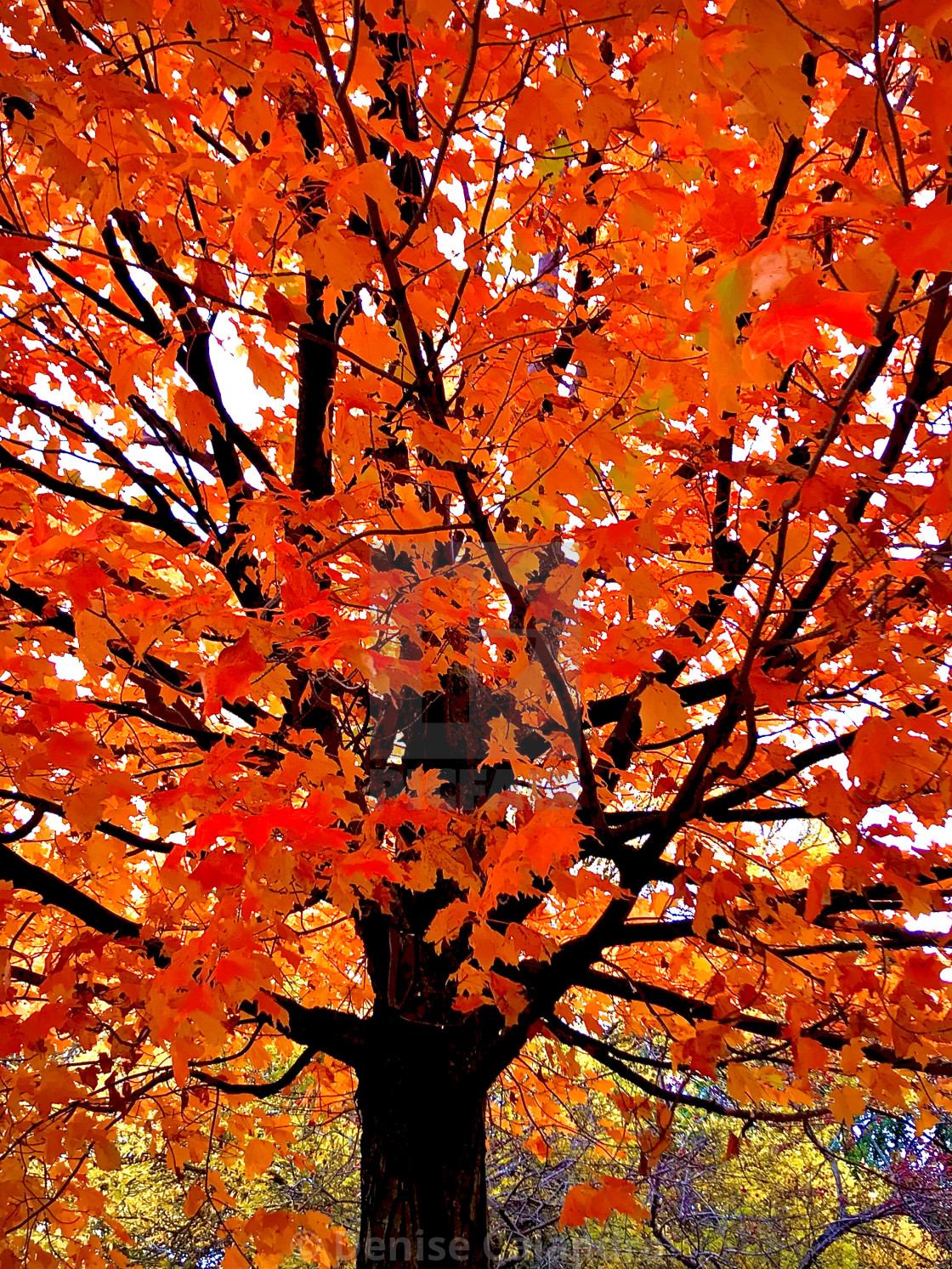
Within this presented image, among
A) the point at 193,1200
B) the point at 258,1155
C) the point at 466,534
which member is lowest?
the point at 193,1200

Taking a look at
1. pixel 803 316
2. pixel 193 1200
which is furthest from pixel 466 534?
pixel 193 1200

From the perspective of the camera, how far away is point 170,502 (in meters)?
3.16

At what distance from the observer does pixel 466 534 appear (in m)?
3.12

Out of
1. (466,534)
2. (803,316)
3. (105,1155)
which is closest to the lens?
(803,316)

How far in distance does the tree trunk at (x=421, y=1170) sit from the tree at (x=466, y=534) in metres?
0.01

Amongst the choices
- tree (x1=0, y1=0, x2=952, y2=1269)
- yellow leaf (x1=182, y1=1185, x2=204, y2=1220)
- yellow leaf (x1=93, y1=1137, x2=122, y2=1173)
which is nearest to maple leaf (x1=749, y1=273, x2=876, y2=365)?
tree (x1=0, y1=0, x2=952, y2=1269)

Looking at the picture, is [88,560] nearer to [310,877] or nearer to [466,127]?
[310,877]

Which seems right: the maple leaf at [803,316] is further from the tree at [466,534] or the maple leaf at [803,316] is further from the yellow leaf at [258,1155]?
the yellow leaf at [258,1155]

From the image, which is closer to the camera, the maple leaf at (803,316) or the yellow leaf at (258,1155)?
the maple leaf at (803,316)

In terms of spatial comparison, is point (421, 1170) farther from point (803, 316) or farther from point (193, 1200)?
point (803, 316)

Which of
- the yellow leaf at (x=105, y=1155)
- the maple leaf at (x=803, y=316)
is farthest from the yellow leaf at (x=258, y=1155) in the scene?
the maple leaf at (x=803, y=316)

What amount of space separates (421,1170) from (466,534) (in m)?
2.61

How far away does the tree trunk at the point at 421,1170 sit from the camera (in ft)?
10.4

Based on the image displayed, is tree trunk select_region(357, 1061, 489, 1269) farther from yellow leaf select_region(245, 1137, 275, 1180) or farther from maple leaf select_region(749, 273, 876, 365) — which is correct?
maple leaf select_region(749, 273, 876, 365)
